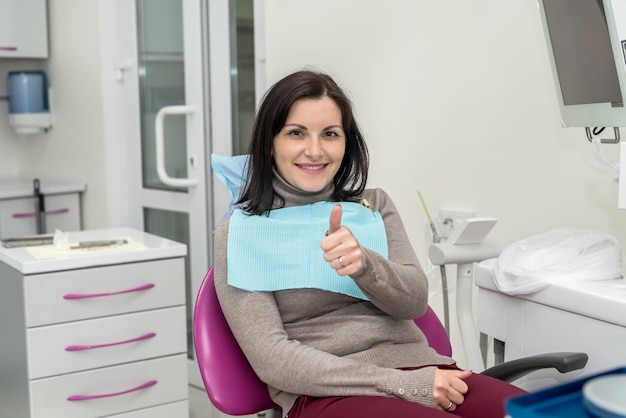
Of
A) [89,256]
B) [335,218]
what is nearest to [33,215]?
[89,256]

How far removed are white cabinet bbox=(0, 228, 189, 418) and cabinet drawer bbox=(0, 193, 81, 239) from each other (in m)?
1.06

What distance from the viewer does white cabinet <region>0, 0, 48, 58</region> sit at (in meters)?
3.49

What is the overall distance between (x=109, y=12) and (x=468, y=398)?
8.43ft

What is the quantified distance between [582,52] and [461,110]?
2.15 ft

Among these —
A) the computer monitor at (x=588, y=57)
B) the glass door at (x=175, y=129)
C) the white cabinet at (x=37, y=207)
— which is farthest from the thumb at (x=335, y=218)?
the white cabinet at (x=37, y=207)

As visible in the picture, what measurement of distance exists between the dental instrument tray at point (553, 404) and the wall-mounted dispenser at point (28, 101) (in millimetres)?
3328

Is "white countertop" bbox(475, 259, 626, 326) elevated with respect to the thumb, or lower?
lower

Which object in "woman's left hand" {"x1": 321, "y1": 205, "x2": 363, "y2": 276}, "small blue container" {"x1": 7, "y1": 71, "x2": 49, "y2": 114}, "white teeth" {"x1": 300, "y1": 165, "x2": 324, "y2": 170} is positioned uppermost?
"small blue container" {"x1": 7, "y1": 71, "x2": 49, "y2": 114}

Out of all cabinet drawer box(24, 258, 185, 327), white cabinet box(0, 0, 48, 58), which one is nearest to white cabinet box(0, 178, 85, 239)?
white cabinet box(0, 0, 48, 58)

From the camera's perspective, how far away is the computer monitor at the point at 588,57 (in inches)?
48.6

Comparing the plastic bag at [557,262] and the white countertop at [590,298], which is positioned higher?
the plastic bag at [557,262]

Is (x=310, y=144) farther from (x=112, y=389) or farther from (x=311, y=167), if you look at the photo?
(x=112, y=389)

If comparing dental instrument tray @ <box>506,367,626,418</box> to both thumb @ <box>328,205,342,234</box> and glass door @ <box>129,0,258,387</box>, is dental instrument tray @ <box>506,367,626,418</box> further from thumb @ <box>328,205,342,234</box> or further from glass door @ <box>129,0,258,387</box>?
glass door @ <box>129,0,258,387</box>

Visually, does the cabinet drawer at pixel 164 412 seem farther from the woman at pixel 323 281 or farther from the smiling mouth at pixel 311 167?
the smiling mouth at pixel 311 167
